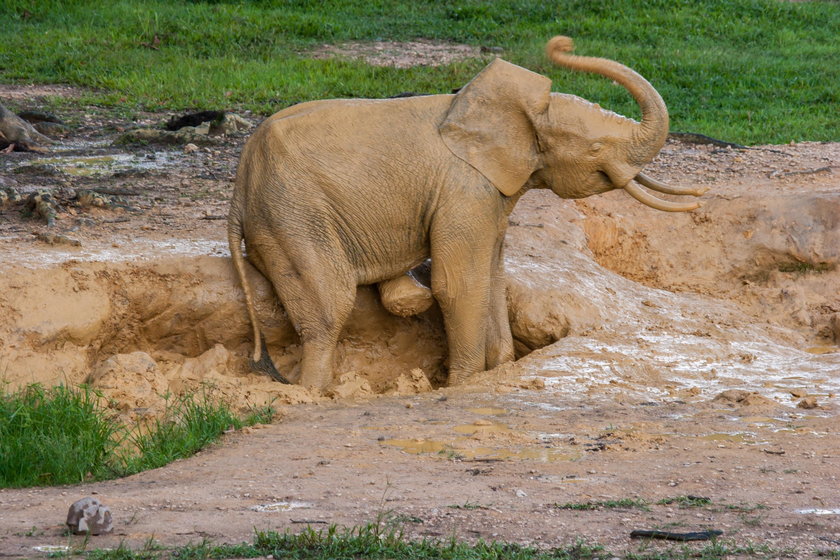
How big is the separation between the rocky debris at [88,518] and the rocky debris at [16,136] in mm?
7023

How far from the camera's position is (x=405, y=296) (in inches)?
298

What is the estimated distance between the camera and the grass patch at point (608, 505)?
15.5 feet

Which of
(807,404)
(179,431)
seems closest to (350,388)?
(179,431)

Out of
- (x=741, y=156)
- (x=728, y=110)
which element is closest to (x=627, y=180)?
(x=741, y=156)

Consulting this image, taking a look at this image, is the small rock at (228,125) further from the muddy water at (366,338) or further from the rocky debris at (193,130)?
the muddy water at (366,338)

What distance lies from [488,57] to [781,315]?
25.3 ft

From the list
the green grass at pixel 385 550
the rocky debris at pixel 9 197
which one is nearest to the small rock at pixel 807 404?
the green grass at pixel 385 550

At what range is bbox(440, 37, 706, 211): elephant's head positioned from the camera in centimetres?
719

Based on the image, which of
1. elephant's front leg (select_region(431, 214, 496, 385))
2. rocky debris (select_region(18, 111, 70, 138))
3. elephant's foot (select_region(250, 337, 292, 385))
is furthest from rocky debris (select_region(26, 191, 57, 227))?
rocky debris (select_region(18, 111, 70, 138))

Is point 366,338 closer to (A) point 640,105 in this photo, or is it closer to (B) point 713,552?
(A) point 640,105

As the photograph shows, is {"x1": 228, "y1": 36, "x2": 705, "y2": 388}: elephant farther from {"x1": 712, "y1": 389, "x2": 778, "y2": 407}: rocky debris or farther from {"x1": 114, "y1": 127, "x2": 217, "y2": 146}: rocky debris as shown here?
{"x1": 114, "y1": 127, "x2": 217, "y2": 146}: rocky debris

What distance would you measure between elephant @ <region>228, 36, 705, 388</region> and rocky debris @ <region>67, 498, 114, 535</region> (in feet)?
10.4

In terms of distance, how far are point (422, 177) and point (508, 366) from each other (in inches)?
48.1

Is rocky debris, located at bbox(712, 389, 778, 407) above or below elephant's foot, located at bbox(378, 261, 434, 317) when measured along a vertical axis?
below
